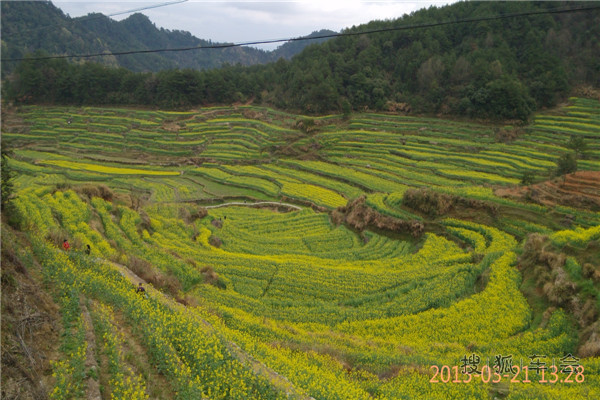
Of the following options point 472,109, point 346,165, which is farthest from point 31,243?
point 472,109

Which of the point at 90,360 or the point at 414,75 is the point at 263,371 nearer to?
the point at 90,360

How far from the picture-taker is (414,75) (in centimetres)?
8031

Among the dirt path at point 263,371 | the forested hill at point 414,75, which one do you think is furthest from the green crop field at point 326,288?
the forested hill at point 414,75

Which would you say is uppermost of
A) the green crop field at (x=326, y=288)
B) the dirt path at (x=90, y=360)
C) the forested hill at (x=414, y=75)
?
the forested hill at (x=414, y=75)

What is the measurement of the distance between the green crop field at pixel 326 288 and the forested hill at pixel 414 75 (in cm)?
2768

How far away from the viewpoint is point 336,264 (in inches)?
896

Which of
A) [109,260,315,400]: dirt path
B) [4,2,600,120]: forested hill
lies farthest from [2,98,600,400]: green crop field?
[4,2,600,120]: forested hill

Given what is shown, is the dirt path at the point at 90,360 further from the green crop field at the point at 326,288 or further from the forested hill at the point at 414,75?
the forested hill at the point at 414,75

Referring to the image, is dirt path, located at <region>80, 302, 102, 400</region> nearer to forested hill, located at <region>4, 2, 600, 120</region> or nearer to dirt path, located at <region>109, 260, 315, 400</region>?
dirt path, located at <region>109, 260, 315, 400</region>

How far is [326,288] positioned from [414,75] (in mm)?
A: 75233

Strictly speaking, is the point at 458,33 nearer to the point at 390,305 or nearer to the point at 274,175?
the point at 274,175

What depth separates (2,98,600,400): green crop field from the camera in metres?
9.19

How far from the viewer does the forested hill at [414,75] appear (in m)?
67.1

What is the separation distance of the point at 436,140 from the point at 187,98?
6253 cm
